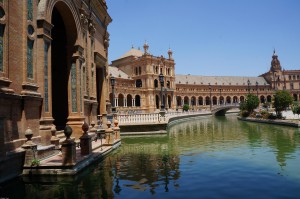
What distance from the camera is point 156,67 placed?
79625mm

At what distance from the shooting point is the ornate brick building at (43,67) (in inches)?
377

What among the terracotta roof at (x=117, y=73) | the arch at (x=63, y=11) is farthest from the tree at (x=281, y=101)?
the terracotta roof at (x=117, y=73)

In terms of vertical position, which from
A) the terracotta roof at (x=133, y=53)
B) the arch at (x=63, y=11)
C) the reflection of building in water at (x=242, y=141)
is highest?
the terracotta roof at (x=133, y=53)

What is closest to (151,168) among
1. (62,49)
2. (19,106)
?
(19,106)

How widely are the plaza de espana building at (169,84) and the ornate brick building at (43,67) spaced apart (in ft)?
99.6

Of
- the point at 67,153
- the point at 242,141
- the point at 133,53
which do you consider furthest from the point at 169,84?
the point at 67,153

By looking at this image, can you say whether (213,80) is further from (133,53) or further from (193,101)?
(133,53)

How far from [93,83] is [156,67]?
198 feet

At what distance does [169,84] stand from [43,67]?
7233 cm

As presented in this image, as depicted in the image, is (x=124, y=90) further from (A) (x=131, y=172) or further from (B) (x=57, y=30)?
(A) (x=131, y=172)

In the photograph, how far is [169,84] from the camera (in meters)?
83.7

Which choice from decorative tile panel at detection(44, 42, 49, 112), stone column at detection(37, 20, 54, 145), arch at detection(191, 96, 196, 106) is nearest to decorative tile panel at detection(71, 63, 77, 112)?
stone column at detection(37, 20, 54, 145)

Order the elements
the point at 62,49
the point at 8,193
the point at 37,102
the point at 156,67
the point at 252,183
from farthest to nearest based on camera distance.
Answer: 1. the point at 156,67
2. the point at 62,49
3. the point at 37,102
4. the point at 252,183
5. the point at 8,193

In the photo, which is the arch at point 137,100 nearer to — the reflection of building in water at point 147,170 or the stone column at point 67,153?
the reflection of building in water at point 147,170
